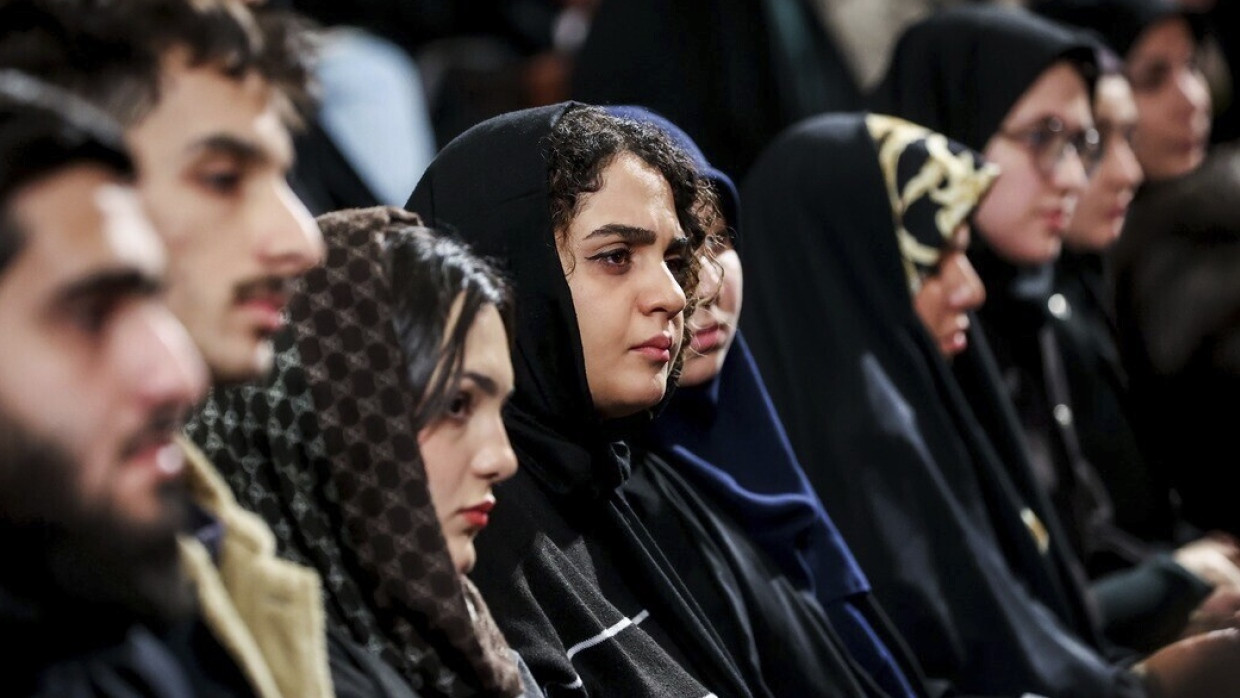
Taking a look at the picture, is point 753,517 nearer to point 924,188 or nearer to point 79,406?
point 924,188

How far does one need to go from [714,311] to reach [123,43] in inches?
50.4

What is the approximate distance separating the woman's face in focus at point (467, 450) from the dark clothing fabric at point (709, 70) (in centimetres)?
267

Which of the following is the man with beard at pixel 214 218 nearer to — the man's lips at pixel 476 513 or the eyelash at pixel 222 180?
the eyelash at pixel 222 180

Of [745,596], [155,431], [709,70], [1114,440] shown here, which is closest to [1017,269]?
[1114,440]

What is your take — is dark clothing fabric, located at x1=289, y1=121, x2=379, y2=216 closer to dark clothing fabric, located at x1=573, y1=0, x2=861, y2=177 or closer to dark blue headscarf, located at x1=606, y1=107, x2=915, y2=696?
dark clothing fabric, located at x1=573, y1=0, x2=861, y2=177

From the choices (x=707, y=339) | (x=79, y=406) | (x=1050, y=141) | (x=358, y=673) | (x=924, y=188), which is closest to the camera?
(x=79, y=406)

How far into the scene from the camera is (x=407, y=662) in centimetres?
174

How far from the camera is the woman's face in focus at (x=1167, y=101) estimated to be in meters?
4.79

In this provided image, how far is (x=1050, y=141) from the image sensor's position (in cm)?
383

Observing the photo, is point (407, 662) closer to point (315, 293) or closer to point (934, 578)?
point (315, 293)

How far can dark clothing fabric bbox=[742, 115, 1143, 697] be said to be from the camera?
313 cm

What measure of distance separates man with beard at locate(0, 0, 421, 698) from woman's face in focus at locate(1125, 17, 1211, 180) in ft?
11.9

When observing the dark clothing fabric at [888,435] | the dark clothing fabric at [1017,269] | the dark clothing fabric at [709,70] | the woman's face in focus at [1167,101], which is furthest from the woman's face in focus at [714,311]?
the woman's face in focus at [1167,101]

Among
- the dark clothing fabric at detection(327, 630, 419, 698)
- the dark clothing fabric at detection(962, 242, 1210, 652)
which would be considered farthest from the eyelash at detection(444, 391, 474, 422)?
the dark clothing fabric at detection(962, 242, 1210, 652)
